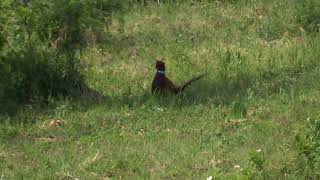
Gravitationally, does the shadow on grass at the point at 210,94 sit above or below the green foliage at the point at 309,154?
below

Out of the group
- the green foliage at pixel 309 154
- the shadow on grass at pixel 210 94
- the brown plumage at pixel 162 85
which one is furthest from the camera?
the brown plumage at pixel 162 85

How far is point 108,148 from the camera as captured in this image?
616 cm

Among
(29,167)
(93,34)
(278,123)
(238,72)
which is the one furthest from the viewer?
(93,34)

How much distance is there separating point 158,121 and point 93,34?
4.00 m

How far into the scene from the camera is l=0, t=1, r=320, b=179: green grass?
5.68m

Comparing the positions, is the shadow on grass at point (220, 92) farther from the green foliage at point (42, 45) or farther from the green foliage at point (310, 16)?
the green foliage at point (310, 16)

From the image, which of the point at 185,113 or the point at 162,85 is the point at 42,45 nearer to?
the point at 162,85

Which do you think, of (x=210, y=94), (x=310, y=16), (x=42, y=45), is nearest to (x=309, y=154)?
(x=210, y=94)

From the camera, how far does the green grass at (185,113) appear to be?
5676mm

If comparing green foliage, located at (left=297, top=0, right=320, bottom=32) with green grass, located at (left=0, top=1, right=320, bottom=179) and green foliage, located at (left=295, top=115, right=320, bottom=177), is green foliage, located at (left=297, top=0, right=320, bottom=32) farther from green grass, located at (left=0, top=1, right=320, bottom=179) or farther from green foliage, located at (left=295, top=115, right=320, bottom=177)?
green foliage, located at (left=295, top=115, right=320, bottom=177)

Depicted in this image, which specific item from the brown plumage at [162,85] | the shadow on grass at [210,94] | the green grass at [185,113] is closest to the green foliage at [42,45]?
the shadow on grass at [210,94]

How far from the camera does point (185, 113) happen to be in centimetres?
712

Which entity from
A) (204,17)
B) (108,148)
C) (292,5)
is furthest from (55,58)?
(292,5)

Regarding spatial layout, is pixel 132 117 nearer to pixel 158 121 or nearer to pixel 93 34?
pixel 158 121
